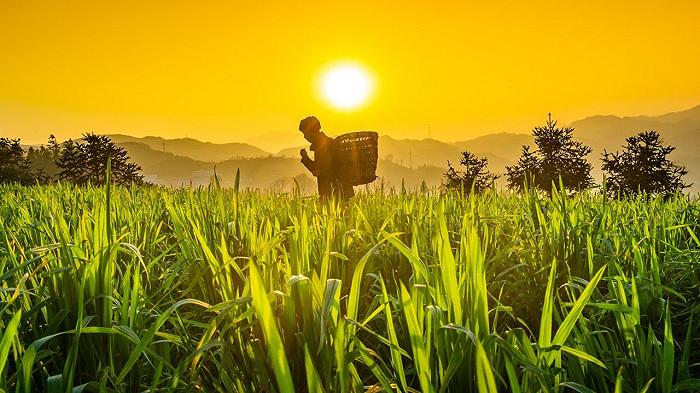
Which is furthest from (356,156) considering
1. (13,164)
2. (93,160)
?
(13,164)

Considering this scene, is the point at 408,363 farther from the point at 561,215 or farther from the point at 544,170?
the point at 544,170

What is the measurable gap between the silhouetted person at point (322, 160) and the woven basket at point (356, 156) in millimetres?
78

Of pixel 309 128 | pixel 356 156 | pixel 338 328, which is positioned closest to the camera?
pixel 338 328

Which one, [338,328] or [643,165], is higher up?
[643,165]

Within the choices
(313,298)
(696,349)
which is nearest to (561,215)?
(696,349)

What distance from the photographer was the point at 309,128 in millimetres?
6551

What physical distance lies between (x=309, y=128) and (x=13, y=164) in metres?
24.7

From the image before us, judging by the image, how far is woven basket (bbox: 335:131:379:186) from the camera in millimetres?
6395

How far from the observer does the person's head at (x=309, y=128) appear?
6.55 m

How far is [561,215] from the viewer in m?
2.78

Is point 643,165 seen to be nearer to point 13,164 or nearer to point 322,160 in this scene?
point 322,160

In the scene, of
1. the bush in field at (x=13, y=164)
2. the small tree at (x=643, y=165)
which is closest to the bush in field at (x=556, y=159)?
the small tree at (x=643, y=165)

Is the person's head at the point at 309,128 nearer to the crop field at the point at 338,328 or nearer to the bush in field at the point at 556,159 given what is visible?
the crop field at the point at 338,328

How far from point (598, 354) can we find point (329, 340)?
85 cm
